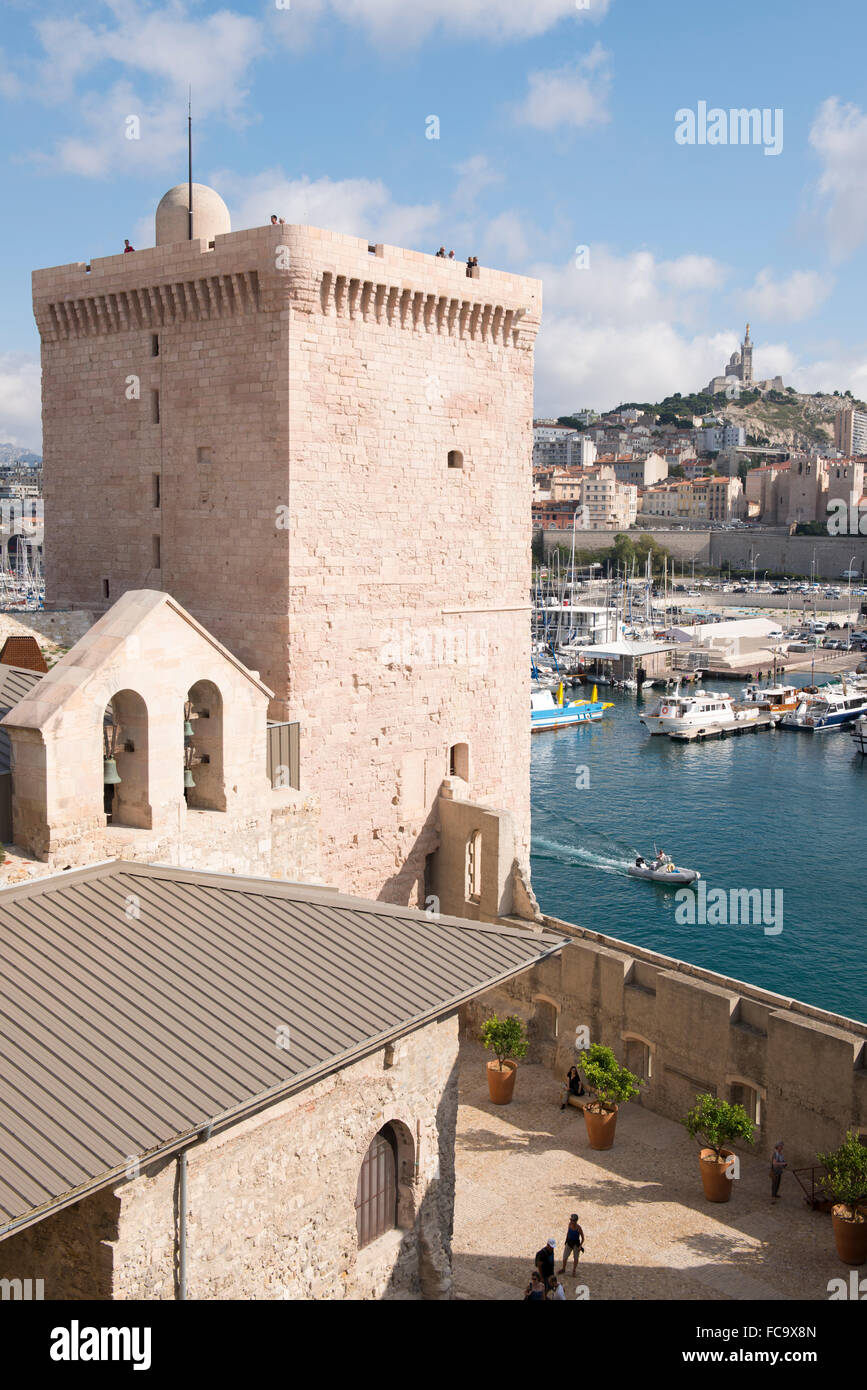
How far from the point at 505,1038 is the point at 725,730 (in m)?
56.0

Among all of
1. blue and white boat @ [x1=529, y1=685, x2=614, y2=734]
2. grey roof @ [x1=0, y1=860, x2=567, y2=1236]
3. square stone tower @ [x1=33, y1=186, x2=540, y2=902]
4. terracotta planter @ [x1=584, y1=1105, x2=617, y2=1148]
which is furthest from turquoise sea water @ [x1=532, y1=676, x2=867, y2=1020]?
grey roof @ [x1=0, y1=860, x2=567, y2=1236]

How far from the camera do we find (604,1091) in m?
19.3

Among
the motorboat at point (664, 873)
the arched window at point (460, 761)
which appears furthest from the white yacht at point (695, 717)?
the arched window at point (460, 761)

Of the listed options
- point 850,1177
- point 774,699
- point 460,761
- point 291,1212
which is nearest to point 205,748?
point 291,1212

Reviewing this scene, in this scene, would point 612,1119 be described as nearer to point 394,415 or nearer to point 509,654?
point 509,654

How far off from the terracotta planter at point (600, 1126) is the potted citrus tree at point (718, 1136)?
131 cm

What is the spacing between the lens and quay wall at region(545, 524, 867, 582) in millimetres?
148875

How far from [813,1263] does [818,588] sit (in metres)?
127

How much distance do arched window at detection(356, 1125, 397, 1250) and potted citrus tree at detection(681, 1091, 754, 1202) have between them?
674 cm

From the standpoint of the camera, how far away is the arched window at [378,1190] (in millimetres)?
12945

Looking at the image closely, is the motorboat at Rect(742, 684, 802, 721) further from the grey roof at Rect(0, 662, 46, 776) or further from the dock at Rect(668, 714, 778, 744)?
the grey roof at Rect(0, 662, 46, 776)

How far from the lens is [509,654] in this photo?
23922 mm

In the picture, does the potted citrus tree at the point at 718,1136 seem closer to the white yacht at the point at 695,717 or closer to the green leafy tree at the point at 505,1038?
the green leafy tree at the point at 505,1038

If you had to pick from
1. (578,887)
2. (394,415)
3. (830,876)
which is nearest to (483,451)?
(394,415)
